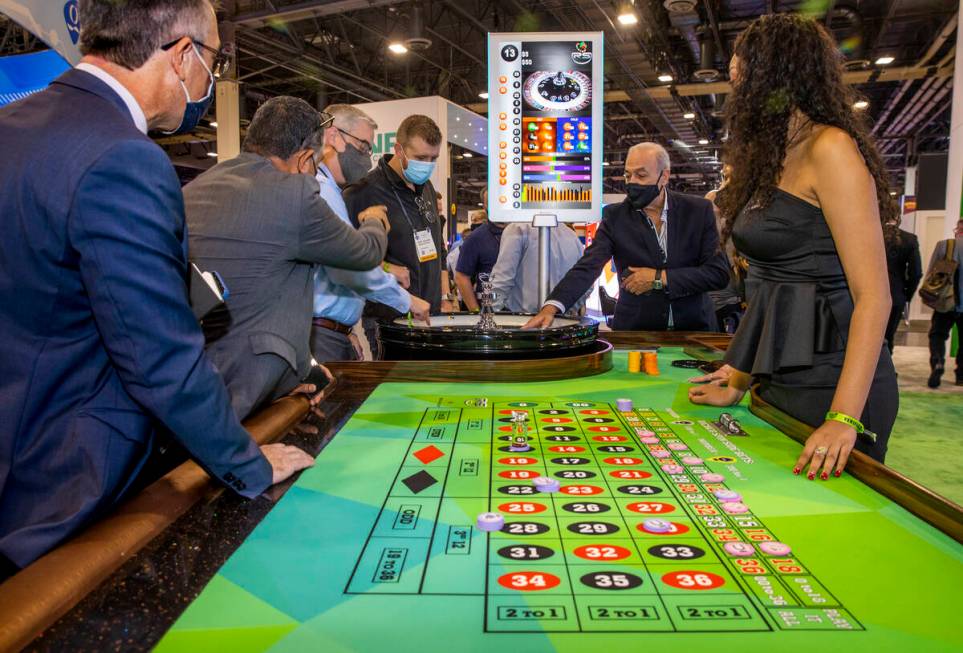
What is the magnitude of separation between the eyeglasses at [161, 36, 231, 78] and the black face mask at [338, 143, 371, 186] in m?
1.80

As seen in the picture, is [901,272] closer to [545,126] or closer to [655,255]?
[655,255]

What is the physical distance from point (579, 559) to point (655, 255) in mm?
2485

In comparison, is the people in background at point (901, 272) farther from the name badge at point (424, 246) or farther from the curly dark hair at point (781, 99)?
the curly dark hair at point (781, 99)

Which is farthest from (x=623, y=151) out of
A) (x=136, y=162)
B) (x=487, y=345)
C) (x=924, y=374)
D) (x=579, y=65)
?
(x=136, y=162)

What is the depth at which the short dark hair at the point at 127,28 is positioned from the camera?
108 cm

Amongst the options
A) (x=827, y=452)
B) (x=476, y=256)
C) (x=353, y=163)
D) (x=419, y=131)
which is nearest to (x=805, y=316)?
(x=827, y=452)

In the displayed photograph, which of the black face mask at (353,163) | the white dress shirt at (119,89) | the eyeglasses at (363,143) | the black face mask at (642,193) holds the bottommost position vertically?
the white dress shirt at (119,89)

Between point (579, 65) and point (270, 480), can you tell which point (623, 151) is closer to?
point (579, 65)

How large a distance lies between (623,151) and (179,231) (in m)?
19.9

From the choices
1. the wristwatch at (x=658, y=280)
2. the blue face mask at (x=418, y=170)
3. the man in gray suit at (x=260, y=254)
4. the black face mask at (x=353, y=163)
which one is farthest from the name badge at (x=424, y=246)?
the man in gray suit at (x=260, y=254)

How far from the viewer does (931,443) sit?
14.9 feet

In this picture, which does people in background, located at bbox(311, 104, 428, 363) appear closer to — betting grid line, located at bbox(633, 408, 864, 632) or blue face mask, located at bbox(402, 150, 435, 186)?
blue face mask, located at bbox(402, 150, 435, 186)

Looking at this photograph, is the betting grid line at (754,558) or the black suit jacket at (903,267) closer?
the betting grid line at (754,558)

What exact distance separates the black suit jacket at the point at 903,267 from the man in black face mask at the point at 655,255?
3487 millimetres
